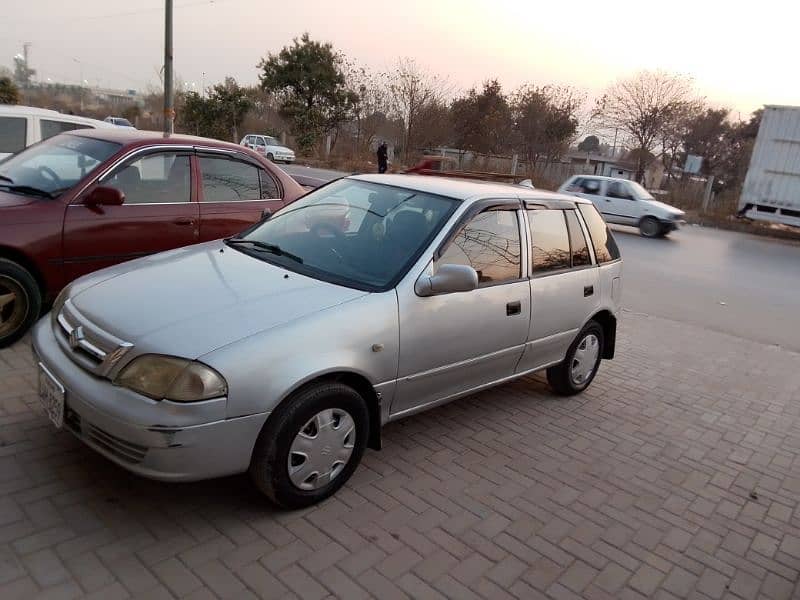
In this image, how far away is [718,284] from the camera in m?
11.7

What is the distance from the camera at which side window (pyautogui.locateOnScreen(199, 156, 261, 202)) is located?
18.7 feet

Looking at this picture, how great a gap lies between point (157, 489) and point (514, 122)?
36.2 metres

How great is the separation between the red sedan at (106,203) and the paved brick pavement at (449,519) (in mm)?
634

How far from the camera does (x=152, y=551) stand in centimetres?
275

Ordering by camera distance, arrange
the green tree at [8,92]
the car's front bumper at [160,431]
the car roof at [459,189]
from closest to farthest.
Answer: the car's front bumper at [160,431] → the car roof at [459,189] → the green tree at [8,92]

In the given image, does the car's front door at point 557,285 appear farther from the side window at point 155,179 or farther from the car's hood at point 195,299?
the side window at point 155,179

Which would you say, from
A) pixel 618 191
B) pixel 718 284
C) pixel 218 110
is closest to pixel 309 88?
pixel 218 110

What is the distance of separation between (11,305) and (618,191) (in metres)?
17.3

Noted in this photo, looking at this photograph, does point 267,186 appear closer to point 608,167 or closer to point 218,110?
point 218,110

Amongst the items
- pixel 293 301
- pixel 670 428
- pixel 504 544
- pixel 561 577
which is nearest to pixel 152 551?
pixel 293 301

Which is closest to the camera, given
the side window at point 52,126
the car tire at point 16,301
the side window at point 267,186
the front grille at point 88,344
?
the front grille at point 88,344

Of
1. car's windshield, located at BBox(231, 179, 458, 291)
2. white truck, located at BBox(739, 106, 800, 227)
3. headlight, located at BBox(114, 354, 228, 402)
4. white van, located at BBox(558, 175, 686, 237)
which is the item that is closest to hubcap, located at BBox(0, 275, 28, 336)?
car's windshield, located at BBox(231, 179, 458, 291)

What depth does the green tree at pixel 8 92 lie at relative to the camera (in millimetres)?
29484

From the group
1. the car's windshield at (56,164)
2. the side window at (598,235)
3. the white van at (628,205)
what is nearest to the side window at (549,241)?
the side window at (598,235)
